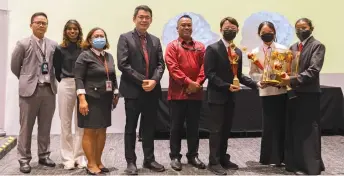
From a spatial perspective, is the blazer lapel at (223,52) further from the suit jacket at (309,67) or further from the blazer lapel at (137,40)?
the blazer lapel at (137,40)

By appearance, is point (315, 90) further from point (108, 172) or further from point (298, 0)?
point (298, 0)

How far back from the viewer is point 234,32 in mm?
3752

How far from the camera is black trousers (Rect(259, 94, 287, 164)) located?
13.1 feet

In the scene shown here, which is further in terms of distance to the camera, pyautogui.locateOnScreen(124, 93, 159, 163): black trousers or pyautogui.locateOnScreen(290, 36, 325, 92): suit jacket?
pyautogui.locateOnScreen(124, 93, 159, 163): black trousers

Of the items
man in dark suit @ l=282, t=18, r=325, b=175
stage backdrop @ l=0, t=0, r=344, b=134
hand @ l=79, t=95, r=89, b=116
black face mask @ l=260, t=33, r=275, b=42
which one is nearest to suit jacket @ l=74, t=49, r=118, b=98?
hand @ l=79, t=95, r=89, b=116

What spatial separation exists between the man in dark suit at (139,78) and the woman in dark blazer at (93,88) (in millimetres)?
158

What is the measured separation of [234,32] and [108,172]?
1.85m

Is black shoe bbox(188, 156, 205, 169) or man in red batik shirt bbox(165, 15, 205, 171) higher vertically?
man in red batik shirt bbox(165, 15, 205, 171)

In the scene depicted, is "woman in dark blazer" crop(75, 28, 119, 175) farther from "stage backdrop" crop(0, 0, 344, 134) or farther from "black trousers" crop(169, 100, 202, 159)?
"stage backdrop" crop(0, 0, 344, 134)

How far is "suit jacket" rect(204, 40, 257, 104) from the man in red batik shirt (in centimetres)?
15

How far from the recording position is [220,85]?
368 centimetres

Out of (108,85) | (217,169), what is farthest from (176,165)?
(108,85)

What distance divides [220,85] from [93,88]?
1199 mm

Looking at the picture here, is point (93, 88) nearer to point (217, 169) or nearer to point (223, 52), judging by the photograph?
point (223, 52)
